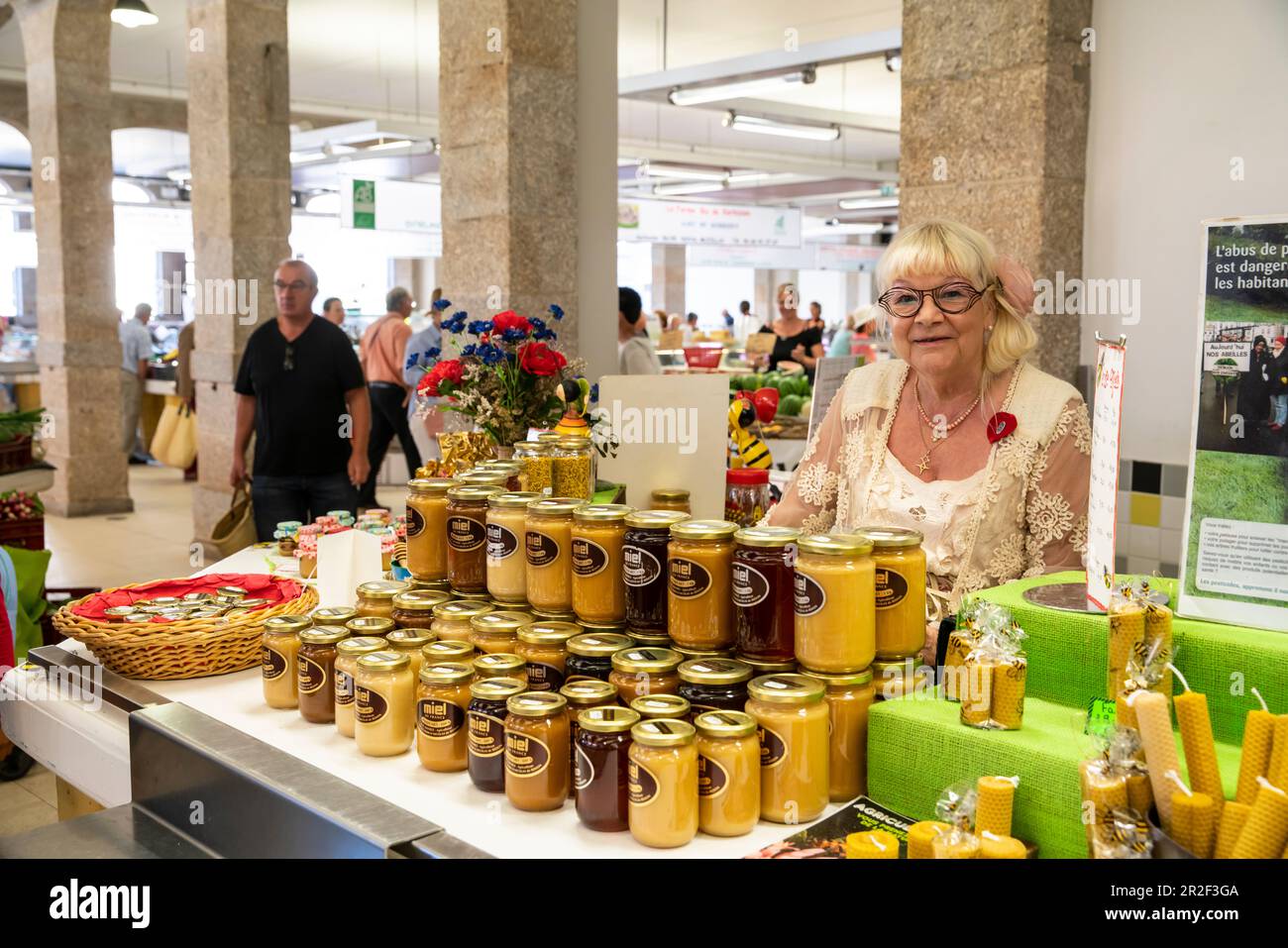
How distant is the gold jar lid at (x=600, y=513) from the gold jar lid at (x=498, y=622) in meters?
0.19

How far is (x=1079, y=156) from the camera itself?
12.7 feet

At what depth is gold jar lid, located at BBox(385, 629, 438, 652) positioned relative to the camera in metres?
1.88

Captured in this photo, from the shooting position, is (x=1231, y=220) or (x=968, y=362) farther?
(x=968, y=362)

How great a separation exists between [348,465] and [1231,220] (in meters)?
4.76

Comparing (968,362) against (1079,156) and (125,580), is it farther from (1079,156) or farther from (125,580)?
(125,580)

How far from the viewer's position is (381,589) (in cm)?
214

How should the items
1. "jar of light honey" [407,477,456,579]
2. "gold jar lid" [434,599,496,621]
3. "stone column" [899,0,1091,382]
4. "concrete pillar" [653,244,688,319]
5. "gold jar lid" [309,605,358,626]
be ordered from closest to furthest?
"gold jar lid" [434,599,496,621] → "gold jar lid" [309,605,358,626] → "jar of light honey" [407,477,456,579] → "stone column" [899,0,1091,382] → "concrete pillar" [653,244,688,319]

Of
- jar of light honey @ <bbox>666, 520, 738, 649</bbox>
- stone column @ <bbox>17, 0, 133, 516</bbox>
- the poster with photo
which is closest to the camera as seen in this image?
the poster with photo

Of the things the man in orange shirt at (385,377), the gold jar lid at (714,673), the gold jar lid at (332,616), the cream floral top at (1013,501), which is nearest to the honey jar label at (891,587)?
the gold jar lid at (714,673)

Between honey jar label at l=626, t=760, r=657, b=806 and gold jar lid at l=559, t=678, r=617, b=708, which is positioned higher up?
gold jar lid at l=559, t=678, r=617, b=708

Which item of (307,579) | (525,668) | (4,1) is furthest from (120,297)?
(525,668)

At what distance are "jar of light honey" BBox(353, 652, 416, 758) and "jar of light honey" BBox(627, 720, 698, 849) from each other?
48 cm

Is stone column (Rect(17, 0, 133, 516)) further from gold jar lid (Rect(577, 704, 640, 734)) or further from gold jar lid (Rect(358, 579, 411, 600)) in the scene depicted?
gold jar lid (Rect(577, 704, 640, 734))

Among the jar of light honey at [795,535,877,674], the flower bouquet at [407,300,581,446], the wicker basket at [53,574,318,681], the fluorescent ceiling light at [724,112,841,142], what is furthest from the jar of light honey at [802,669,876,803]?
the fluorescent ceiling light at [724,112,841,142]
